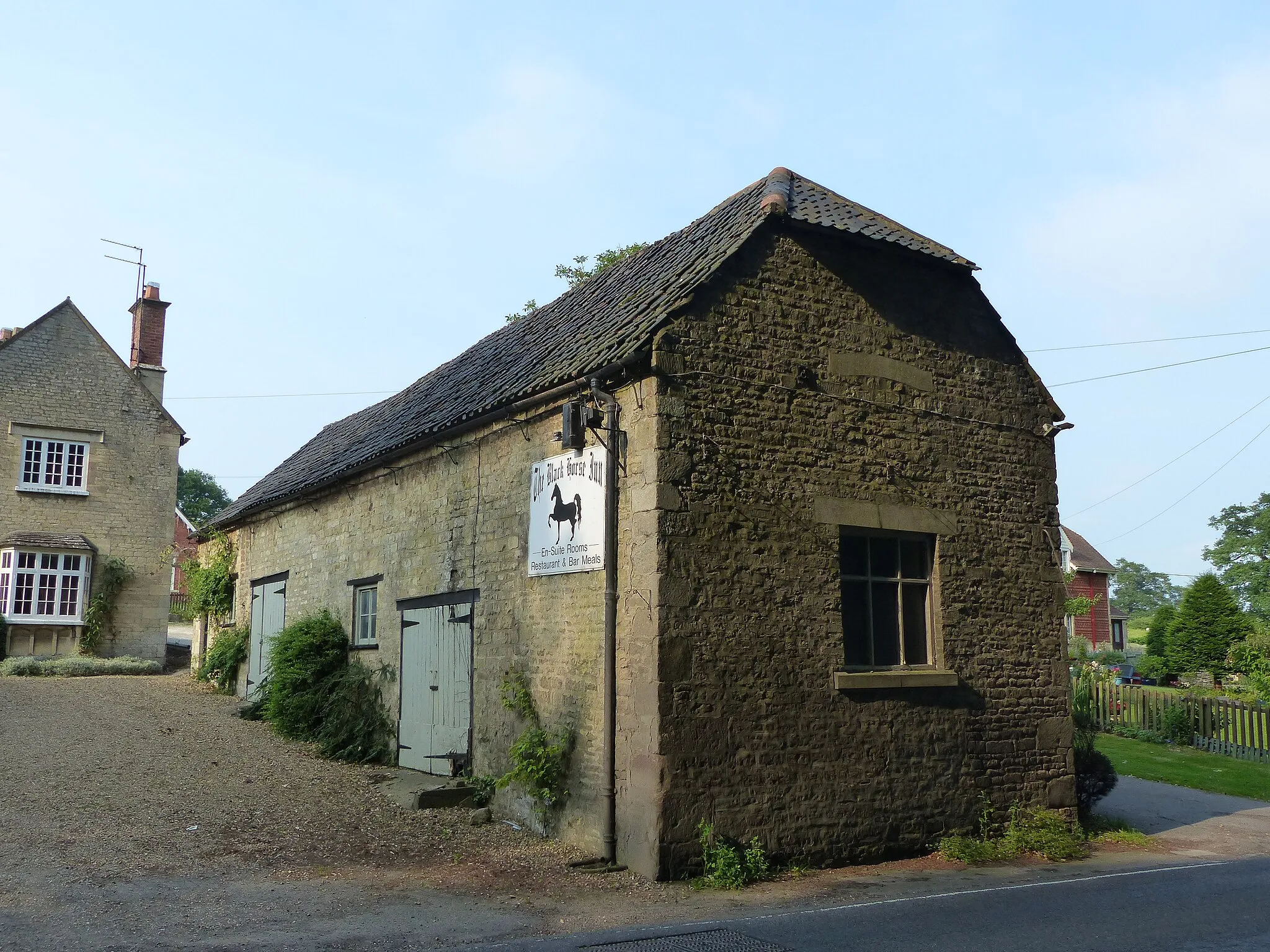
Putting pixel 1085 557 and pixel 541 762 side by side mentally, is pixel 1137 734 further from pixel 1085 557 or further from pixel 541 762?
pixel 1085 557

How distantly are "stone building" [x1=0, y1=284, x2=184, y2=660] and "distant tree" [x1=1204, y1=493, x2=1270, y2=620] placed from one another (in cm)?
5270

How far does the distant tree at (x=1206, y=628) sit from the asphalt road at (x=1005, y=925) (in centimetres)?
2489

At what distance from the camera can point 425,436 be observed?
12594 mm

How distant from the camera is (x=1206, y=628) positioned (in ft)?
101

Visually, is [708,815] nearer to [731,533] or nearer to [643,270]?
[731,533]

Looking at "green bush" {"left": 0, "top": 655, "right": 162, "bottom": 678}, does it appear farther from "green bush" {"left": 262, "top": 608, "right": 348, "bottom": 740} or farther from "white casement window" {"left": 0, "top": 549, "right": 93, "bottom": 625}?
"green bush" {"left": 262, "top": 608, "right": 348, "bottom": 740}

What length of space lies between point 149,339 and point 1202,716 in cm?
2889

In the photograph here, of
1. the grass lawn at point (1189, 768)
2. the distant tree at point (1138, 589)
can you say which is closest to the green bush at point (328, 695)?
the grass lawn at point (1189, 768)

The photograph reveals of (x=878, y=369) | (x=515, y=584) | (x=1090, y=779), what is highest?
(x=878, y=369)

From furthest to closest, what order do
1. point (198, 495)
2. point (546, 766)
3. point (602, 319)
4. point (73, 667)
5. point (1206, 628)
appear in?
point (198, 495)
point (1206, 628)
point (73, 667)
point (602, 319)
point (546, 766)

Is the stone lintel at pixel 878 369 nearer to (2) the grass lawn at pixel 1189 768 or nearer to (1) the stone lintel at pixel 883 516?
(1) the stone lintel at pixel 883 516

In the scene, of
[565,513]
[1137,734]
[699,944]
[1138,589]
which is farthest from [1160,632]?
[1138,589]

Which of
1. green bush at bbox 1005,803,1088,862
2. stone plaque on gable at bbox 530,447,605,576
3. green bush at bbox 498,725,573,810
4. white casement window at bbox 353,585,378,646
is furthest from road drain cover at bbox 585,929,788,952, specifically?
white casement window at bbox 353,585,378,646

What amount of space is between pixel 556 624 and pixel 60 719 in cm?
1072
